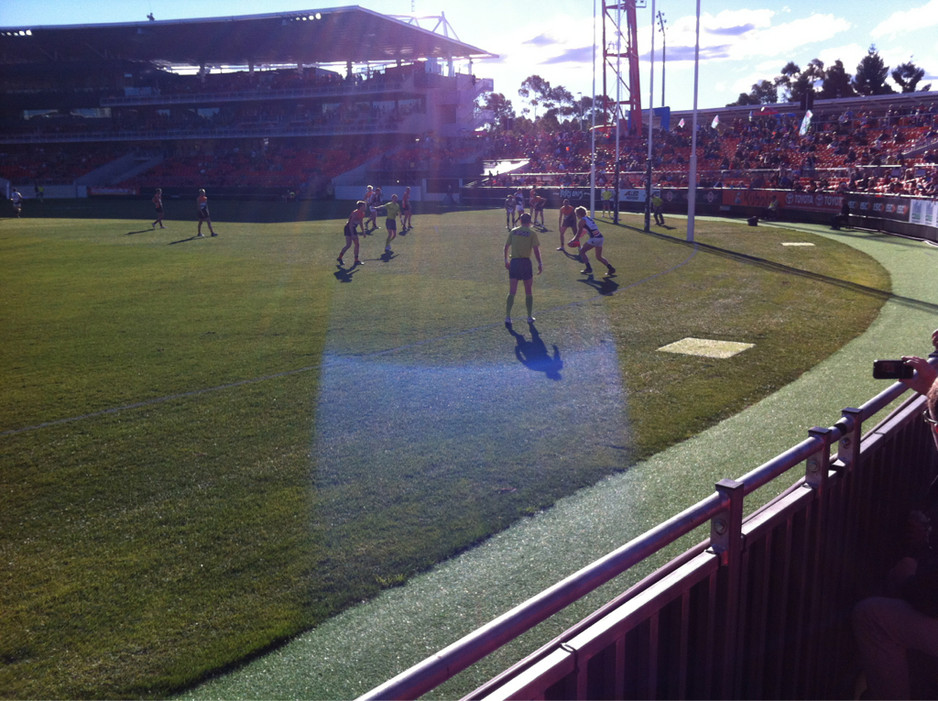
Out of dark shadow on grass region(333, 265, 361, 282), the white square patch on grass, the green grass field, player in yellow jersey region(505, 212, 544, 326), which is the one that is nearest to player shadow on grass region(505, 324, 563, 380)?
the green grass field

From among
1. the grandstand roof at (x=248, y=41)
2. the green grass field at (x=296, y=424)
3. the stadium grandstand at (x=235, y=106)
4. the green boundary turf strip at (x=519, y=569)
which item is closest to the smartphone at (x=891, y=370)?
the green boundary turf strip at (x=519, y=569)

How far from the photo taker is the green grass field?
16.4 feet

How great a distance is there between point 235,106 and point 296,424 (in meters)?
79.4

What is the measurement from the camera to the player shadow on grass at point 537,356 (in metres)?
11.1

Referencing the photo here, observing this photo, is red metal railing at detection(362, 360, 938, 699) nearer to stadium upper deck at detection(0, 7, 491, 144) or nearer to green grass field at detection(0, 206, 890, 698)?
green grass field at detection(0, 206, 890, 698)

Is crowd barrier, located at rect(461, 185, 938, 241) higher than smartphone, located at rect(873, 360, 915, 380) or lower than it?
lower

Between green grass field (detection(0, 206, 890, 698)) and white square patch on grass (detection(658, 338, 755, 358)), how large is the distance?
26 cm

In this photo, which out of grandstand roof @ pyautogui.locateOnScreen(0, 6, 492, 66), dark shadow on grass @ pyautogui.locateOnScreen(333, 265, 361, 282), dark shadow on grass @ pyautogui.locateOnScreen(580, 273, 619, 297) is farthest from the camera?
grandstand roof @ pyautogui.locateOnScreen(0, 6, 492, 66)

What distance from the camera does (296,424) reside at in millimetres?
8734

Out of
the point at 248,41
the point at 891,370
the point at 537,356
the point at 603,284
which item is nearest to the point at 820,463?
the point at 891,370

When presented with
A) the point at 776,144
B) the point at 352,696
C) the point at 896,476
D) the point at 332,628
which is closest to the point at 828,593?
the point at 896,476

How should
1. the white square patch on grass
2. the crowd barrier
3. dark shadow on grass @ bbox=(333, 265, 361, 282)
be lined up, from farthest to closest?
the crowd barrier, dark shadow on grass @ bbox=(333, 265, 361, 282), the white square patch on grass

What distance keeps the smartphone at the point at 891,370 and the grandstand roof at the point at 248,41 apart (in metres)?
68.6

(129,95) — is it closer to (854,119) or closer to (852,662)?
(854,119)
